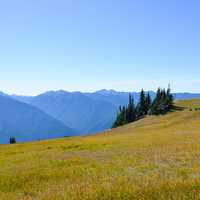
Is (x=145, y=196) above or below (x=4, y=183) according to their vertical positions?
above

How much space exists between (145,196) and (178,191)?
1.16 metres

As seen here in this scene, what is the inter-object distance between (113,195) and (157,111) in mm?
105163

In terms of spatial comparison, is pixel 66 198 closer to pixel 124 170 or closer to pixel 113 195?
pixel 113 195

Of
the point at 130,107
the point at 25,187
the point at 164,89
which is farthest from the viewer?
the point at 130,107

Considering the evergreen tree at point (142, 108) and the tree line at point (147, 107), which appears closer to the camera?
the tree line at point (147, 107)

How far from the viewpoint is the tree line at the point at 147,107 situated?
114 m

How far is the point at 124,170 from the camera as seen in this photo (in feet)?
52.3

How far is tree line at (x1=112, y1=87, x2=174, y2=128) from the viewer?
114 meters

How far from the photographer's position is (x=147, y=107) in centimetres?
13275

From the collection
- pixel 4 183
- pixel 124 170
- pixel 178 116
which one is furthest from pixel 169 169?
pixel 178 116

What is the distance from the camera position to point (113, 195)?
9977mm

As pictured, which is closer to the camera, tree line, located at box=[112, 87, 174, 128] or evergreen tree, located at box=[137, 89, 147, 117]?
tree line, located at box=[112, 87, 174, 128]

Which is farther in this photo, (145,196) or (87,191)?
(87,191)

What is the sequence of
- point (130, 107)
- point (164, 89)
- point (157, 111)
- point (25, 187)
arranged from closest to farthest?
point (25, 187), point (157, 111), point (164, 89), point (130, 107)
